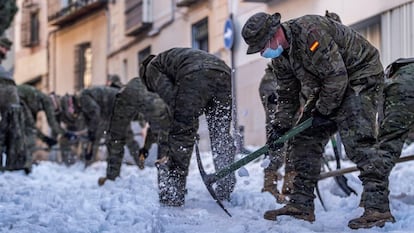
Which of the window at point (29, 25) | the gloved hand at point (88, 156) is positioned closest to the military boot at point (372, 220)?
the gloved hand at point (88, 156)

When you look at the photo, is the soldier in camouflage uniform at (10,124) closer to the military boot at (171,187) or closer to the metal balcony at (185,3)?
the military boot at (171,187)

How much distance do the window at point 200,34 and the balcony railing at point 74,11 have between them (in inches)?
358

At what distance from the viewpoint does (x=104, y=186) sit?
37.7 feet

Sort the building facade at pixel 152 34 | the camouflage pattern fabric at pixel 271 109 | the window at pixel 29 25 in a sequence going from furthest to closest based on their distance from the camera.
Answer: the window at pixel 29 25 → the building facade at pixel 152 34 → the camouflage pattern fabric at pixel 271 109

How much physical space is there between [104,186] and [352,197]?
319cm

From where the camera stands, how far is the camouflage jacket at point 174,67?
29.9 feet

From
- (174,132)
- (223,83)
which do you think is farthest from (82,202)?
(223,83)

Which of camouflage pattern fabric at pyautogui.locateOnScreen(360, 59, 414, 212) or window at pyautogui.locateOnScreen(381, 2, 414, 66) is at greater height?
window at pyautogui.locateOnScreen(381, 2, 414, 66)

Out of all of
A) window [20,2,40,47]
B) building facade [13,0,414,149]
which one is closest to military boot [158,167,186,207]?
building facade [13,0,414,149]

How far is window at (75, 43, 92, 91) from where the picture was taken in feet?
113

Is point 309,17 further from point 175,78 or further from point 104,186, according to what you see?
point 104,186

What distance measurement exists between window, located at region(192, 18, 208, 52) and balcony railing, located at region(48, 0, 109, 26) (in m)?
9.10

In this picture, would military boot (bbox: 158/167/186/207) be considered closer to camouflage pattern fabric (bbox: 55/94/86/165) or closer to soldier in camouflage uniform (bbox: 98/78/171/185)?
soldier in camouflage uniform (bbox: 98/78/171/185)

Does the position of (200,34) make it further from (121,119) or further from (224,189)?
(224,189)
